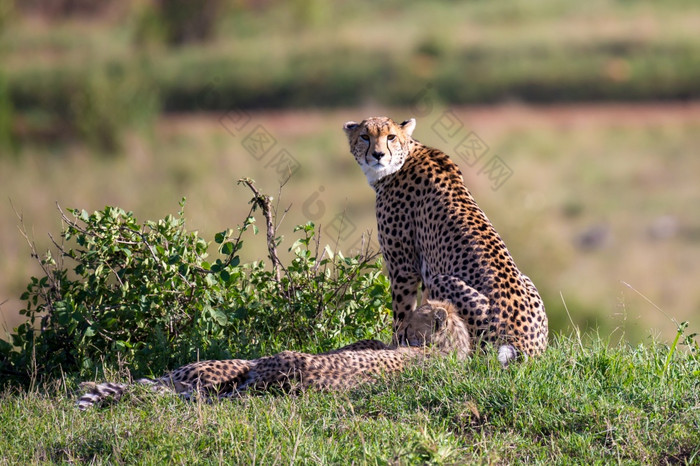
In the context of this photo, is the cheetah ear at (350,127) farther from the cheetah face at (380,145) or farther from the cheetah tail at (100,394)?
the cheetah tail at (100,394)

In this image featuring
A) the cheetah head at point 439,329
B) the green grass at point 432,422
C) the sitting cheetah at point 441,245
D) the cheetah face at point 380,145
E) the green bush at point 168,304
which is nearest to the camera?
the green grass at point 432,422

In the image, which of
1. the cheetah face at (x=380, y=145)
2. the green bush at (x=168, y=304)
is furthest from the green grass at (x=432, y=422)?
the cheetah face at (x=380, y=145)

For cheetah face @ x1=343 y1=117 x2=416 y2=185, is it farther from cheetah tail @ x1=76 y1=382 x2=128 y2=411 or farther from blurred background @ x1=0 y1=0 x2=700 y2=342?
blurred background @ x1=0 y1=0 x2=700 y2=342

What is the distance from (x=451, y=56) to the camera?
77.3 ft

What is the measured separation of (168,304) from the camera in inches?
203

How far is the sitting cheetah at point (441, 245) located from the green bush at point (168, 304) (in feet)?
0.93

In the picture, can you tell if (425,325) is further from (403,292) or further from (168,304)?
(168,304)

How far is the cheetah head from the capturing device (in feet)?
14.6

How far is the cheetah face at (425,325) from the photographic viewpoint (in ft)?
14.8

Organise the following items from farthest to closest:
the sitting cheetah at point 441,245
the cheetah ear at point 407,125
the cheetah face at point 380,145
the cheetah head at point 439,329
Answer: the cheetah ear at point 407,125
the cheetah face at point 380,145
the sitting cheetah at point 441,245
the cheetah head at point 439,329

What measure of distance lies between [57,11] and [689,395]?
24236mm

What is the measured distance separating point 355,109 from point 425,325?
1716 cm

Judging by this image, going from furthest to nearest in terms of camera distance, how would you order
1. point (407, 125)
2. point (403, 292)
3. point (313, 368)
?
1. point (407, 125)
2. point (403, 292)
3. point (313, 368)

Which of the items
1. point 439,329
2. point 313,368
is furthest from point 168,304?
point 439,329
